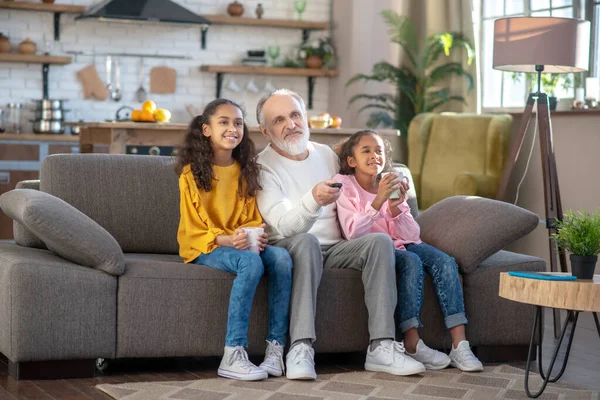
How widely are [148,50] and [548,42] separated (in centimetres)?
449

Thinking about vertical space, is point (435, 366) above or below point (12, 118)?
below

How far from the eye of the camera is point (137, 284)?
127 inches

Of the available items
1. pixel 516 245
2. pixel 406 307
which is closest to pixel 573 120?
pixel 516 245

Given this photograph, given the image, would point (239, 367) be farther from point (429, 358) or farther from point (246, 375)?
point (429, 358)

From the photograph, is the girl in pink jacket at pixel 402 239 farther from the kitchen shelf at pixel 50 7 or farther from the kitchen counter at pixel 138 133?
the kitchen shelf at pixel 50 7

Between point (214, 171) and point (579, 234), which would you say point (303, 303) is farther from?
point (579, 234)

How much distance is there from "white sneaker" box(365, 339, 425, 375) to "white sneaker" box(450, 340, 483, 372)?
18cm

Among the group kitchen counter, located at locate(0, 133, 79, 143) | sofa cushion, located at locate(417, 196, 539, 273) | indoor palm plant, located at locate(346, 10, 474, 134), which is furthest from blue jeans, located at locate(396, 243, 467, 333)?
kitchen counter, located at locate(0, 133, 79, 143)

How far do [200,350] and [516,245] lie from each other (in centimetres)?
339

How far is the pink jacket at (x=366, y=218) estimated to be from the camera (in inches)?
137

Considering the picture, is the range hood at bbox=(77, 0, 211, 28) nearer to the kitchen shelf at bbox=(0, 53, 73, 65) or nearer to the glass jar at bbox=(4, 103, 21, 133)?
the kitchen shelf at bbox=(0, 53, 73, 65)

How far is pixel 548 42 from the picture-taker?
4.48 metres

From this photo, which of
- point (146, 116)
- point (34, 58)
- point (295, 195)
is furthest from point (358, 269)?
point (34, 58)

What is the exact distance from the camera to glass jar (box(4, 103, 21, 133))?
7692 millimetres
